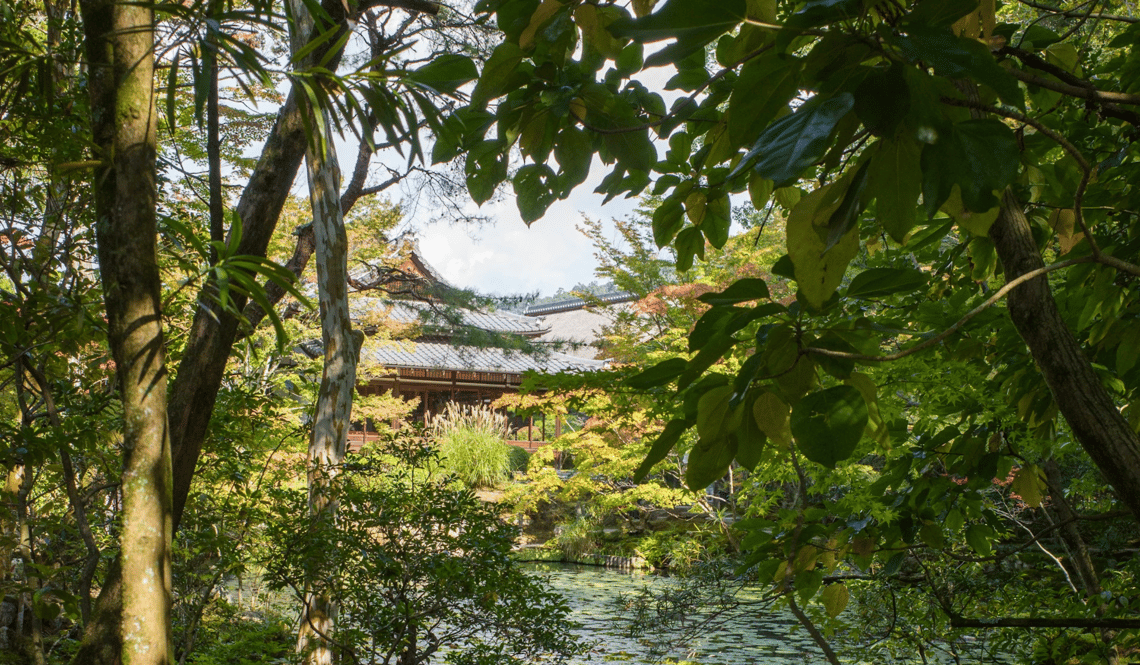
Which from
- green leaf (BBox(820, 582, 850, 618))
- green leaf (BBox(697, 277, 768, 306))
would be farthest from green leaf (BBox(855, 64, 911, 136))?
green leaf (BBox(820, 582, 850, 618))

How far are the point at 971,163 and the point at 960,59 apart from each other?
0.14 feet

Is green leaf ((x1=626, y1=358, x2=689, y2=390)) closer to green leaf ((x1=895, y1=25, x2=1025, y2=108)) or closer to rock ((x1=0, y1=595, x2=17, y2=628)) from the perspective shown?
green leaf ((x1=895, y1=25, x2=1025, y2=108))

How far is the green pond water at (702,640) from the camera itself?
215 inches

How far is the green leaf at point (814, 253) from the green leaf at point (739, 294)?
0.23ft

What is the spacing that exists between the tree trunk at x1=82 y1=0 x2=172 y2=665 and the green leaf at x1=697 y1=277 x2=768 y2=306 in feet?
2.79

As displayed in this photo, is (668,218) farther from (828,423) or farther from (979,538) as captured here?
(979,538)

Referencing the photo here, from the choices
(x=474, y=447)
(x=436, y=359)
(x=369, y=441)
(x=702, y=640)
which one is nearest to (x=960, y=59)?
(x=702, y=640)

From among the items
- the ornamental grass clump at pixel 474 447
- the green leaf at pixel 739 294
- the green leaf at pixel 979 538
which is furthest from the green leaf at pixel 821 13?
the ornamental grass clump at pixel 474 447

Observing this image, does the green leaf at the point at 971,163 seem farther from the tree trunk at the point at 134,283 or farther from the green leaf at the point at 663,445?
the tree trunk at the point at 134,283

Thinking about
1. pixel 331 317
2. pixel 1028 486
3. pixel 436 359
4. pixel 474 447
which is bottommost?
pixel 474 447

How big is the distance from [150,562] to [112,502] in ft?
9.69

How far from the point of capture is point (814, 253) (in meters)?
0.35

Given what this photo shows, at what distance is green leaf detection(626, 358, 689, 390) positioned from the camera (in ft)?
1.46

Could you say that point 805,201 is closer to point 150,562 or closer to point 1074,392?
point 1074,392
